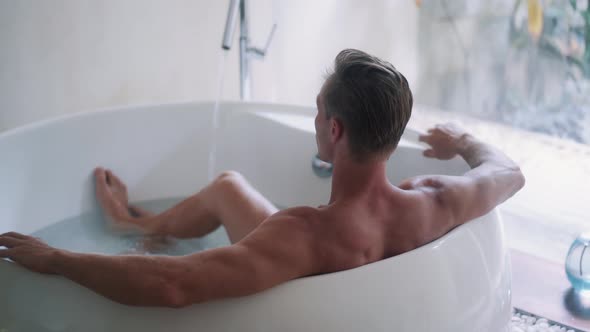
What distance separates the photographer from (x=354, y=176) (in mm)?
1174

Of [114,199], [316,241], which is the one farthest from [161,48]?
[316,241]

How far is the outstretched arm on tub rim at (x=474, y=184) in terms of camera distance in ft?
4.35

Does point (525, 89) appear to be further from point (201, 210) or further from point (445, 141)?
point (201, 210)

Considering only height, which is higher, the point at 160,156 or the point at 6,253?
the point at 6,253

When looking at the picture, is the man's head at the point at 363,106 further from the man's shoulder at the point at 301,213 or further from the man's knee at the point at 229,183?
the man's knee at the point at 229,183

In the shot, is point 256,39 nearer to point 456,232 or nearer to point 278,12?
point 278,12

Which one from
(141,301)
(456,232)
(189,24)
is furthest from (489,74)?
(141,301)

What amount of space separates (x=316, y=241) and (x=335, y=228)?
0.04 meters

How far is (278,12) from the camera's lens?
9.23 feet

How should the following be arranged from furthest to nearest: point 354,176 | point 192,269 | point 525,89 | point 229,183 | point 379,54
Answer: point 379,54
point 525,89
point 229,183
point 354,176
point 192,269

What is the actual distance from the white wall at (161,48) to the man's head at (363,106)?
3.79 feet

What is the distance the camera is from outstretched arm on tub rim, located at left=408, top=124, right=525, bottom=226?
52.2 inches

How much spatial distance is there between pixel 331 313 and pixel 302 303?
50 mm

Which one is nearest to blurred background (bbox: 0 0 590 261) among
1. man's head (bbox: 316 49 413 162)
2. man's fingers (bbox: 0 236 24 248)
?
man's fingers (bbox: 0 236 24 248)
